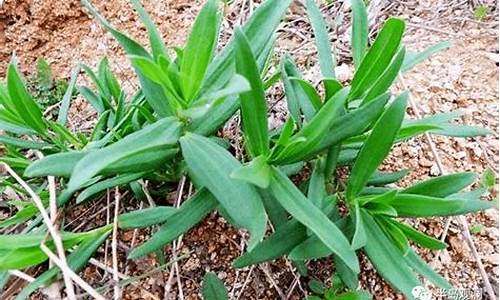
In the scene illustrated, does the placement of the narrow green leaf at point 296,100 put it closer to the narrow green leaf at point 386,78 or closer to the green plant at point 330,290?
the narrow green leaf at point 386,78

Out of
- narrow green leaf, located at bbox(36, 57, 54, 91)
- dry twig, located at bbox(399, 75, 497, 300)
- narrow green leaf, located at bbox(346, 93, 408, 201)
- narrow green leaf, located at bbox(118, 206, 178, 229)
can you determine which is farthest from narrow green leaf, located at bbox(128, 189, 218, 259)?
narrow green leaf, located at bbox(36, 57, 54, 91)

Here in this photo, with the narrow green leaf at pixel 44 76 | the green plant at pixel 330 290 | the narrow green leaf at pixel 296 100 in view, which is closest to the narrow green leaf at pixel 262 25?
the narrow green leaf at pixel 296 100

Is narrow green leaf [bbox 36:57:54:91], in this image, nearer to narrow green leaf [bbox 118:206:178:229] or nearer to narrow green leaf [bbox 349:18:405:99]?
narrow green leaf [bbox 118:206:178:229]

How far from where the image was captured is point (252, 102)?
0.93 metres

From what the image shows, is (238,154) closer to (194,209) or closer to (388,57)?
(194,209)

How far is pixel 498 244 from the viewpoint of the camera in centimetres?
119

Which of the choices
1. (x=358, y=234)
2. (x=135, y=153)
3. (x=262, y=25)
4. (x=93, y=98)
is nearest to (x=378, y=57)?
(x=262, y=25)

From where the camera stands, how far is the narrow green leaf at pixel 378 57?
0.99 m

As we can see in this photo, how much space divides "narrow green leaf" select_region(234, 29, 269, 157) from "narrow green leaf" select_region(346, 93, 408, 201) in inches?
5.6

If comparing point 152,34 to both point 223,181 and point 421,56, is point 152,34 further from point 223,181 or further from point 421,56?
point 421,56

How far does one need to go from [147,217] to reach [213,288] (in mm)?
154

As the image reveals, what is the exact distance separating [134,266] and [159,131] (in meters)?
0.32

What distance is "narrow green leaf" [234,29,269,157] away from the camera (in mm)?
878

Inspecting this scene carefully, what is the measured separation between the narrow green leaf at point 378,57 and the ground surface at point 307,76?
233mm
